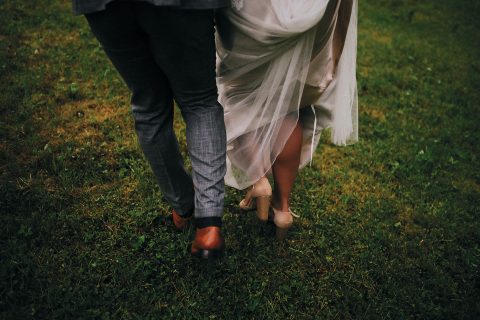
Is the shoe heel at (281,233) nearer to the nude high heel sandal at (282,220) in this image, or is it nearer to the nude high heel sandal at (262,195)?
the nude high heel sandal at (282,220)

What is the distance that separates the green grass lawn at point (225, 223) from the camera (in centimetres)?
201

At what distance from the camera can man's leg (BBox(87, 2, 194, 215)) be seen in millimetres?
1480

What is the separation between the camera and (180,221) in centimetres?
Result: 228

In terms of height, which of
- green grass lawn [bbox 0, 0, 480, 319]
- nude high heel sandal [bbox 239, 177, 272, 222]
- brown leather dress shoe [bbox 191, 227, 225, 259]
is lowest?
green grass lawn [bbox 0, 0, 480, 319]

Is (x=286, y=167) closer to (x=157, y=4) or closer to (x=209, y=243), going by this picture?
(x=209, y=243)

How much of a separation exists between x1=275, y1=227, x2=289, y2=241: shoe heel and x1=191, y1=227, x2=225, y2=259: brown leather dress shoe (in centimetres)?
61

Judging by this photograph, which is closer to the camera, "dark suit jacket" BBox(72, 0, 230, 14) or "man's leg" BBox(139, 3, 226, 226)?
"dark suit jacket" BBox(72, 0, 230, 14)

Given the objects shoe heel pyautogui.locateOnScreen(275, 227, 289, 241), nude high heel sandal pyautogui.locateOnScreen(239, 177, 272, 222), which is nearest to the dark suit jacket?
nude high heel sandal pyautogui.locateOnScreen(239, 177, 272, 222)

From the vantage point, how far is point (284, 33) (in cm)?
175

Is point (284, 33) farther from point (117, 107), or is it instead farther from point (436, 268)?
point (117, 107)

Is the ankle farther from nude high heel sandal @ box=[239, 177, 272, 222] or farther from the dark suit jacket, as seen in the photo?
the dark suit jacket

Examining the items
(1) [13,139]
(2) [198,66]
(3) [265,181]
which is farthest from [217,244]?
(1) [13,139]
